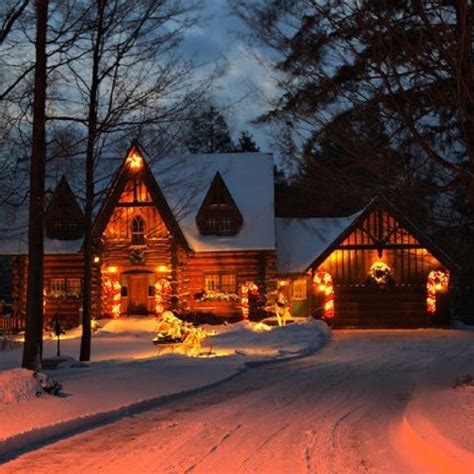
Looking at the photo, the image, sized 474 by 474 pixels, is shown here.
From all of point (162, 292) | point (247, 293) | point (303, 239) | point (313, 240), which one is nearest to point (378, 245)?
point (313, 240)

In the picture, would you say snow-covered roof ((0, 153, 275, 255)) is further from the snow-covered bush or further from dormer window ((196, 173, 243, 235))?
the snow-covered bush

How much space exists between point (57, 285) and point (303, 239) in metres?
12.4

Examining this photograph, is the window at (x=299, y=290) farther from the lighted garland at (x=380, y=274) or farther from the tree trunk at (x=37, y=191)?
the tree trunk at (x=37, y=191)

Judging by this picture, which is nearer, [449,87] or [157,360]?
[449,87]

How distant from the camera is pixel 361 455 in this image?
28.5 ft

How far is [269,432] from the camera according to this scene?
403 inches

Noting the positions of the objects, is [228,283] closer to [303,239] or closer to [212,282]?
[212,282]

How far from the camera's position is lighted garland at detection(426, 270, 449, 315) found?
37.5 m

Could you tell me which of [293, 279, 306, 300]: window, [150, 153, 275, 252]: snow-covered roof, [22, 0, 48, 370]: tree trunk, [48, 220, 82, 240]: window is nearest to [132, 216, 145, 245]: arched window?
[150, 153, 275, 252]: snow-covered roof

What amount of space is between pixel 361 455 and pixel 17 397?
4.92m

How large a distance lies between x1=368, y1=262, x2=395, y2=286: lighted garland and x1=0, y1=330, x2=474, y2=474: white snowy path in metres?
18.9

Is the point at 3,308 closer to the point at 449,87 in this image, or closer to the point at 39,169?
the point at 39,169

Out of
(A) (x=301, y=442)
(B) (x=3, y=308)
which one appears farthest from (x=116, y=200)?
(A) (x=301, y=442)

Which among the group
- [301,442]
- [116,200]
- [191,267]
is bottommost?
[301,442]
